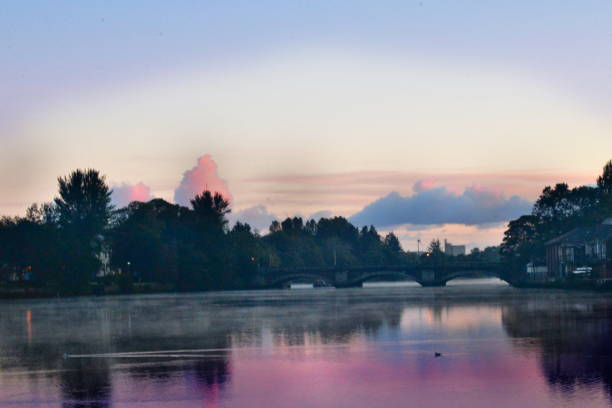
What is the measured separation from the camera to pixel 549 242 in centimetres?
18662

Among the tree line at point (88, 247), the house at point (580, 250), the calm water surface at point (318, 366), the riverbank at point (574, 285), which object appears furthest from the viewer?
the house at point (580, 250)

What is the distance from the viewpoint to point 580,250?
170125 mm

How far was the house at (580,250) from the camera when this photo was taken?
6225 inches

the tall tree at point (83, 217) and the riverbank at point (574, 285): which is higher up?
the tall tree at point (83, 217)

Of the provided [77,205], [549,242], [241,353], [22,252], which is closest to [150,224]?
[77,205]

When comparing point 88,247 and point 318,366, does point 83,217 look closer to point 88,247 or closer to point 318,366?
point 88,247

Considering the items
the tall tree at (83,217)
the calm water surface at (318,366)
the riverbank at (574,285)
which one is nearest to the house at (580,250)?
the riverbank at (574,285)

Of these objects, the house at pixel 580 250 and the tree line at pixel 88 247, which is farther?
the house at pixel 580 250

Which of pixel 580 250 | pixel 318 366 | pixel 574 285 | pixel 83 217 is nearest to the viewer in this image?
pixel 318 366

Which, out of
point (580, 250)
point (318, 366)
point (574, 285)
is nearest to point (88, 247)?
point (574, 285)

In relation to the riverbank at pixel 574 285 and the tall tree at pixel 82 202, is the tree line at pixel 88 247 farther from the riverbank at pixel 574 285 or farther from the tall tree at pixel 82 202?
the riverbank at pixel 574 285

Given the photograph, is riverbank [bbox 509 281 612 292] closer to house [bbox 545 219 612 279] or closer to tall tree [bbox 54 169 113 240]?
house [bbox 545 219 612 279]

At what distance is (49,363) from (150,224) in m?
157

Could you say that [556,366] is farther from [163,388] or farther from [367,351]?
[163,388]
